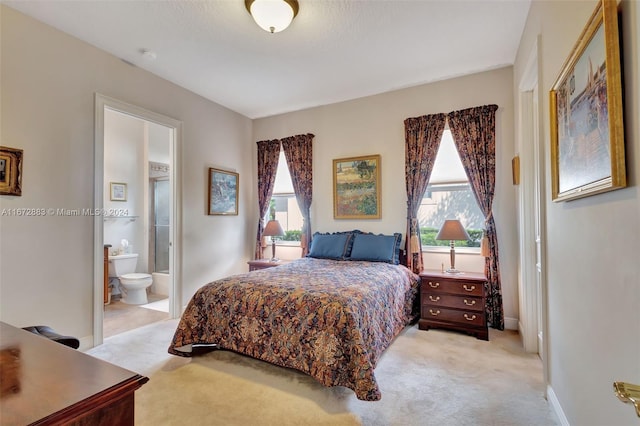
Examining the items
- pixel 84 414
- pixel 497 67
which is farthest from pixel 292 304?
pixel 497 67

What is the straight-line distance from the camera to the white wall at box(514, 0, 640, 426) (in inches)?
39.3

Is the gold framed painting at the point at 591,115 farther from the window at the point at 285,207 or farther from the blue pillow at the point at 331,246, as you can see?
the window at the point at 285,207

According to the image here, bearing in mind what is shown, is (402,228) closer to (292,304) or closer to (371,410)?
(292,304)

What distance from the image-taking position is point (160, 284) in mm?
5008

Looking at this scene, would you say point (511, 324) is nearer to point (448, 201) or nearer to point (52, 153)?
point (448, 201)

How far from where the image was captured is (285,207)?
491 centimetres

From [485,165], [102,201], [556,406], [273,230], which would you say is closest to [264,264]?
[273,230]

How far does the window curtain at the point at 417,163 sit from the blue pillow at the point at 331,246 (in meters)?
0.77

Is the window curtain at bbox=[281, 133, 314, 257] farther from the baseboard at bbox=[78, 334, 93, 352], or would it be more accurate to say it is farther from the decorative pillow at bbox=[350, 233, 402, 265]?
the baseboard at bbox=[78, 334, 93, 352]

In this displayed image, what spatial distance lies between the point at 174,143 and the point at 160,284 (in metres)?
2.47

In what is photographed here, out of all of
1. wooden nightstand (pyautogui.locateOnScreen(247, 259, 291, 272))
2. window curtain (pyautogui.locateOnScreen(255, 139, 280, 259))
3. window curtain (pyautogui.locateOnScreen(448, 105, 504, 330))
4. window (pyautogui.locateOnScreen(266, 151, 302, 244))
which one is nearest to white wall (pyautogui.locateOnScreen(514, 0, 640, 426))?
window curtain (pyautogui.locateOnScreen(448, 105, 504, 330))

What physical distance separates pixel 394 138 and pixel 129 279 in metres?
4.14

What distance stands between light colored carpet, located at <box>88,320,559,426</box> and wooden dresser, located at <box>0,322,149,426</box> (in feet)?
4.09

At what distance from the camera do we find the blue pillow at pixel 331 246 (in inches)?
153
